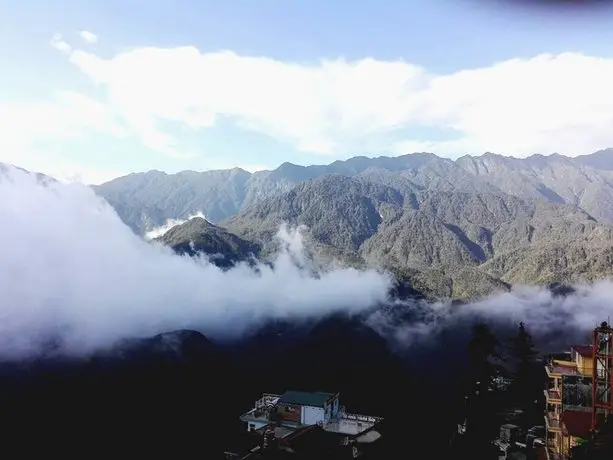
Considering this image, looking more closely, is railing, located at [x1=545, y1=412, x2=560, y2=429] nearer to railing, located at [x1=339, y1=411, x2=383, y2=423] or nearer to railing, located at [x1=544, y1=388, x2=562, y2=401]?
railing, located at [x1=544, y1=388, x2=562, y2=401]

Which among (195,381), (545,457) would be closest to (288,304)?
(195,381)

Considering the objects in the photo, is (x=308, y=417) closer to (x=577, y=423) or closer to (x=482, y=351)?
(x=482, y=351)

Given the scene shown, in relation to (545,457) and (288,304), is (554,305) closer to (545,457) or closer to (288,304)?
(288,304)

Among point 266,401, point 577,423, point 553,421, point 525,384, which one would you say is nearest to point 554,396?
point 553,421

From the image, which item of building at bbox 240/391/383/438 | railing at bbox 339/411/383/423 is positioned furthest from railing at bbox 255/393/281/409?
railing at bbox 339/411/383/423

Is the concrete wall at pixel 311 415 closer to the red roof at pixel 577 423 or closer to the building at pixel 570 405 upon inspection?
the building at pixel 570 405

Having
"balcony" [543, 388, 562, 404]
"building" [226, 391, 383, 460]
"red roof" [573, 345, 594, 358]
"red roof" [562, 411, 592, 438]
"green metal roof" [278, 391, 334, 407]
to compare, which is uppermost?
"red roof" [573, 345, 594, 358]
